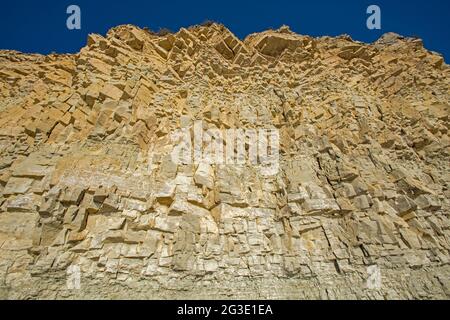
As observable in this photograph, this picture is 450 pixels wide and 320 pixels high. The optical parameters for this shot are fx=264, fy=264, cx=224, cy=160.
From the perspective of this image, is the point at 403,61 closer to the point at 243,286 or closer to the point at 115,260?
the point at 243,286

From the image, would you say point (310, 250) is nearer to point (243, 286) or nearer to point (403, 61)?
point (243, 286)

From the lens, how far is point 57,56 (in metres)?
17.1

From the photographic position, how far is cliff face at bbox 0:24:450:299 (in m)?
8.53

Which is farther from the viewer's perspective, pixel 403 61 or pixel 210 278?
pixel 403 61

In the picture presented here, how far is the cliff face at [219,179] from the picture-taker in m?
8.53

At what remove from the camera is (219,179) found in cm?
1103

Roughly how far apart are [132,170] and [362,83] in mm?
13995

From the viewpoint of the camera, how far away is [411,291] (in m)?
8.33
